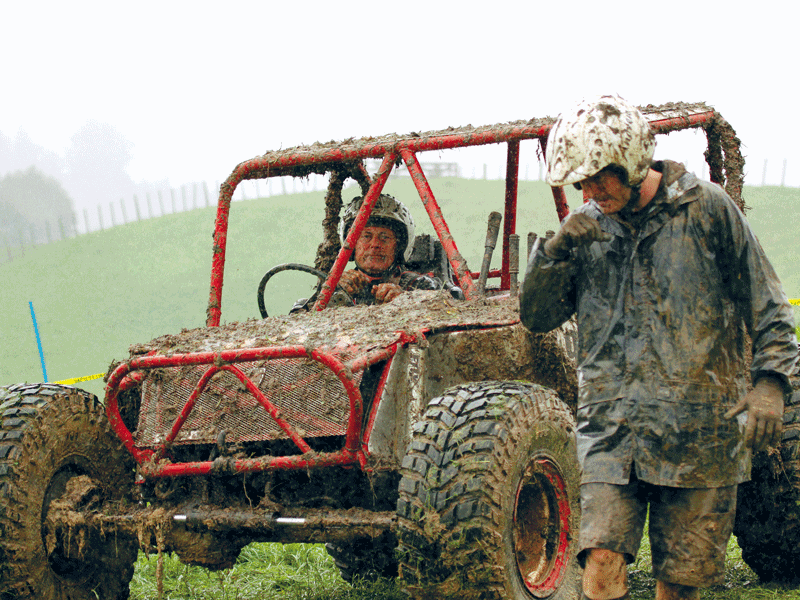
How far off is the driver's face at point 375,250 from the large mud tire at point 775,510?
2.49 m

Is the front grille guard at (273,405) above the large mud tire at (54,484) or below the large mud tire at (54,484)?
above

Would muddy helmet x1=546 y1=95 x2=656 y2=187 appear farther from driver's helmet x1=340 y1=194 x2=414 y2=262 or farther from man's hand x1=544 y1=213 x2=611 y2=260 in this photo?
driver's helmet x1=340 y1=194 x2=414 y2=262

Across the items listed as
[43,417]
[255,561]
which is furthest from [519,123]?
[255,561]

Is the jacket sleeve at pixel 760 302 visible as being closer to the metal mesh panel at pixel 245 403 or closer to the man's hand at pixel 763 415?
the man's hand at pixel 763 415

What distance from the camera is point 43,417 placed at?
159 inches

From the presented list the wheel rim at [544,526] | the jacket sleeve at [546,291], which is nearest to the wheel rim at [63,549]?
the wheel rim at [544,526]

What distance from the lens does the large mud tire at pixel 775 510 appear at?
4418mm

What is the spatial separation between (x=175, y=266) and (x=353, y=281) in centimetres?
2222

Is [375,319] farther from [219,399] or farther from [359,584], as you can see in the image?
[359,584]

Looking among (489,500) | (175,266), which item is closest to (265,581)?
(489,500)

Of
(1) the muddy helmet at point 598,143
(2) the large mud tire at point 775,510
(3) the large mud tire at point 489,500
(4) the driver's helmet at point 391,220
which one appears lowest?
(2) the large mud tire at point 775,510

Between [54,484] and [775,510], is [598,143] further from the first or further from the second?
[54,484]

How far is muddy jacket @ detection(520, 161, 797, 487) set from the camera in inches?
103

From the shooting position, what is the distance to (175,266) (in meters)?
26.8
